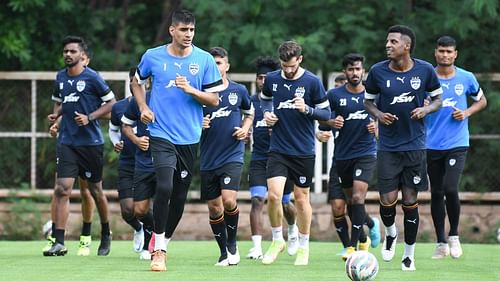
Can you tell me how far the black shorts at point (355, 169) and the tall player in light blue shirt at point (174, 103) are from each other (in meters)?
2.83

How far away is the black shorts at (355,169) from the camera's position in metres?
15.4

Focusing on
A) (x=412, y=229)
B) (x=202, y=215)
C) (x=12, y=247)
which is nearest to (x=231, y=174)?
(x=412, y=229)

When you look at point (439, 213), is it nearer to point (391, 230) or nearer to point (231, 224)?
point (391, 230)

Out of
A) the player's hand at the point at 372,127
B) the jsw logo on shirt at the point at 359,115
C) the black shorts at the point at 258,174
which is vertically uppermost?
the jsw logo on shirt at the point at 359,115

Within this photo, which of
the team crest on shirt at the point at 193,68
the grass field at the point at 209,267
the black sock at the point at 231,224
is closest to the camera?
the grass field at the point at 209,267

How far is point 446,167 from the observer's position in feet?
51.7

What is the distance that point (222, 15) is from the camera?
74.1ft

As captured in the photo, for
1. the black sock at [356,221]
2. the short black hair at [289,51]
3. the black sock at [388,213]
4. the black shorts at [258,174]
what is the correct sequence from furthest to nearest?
1. the black shorts at [258,174]
2. the black sock at [356,221]
3. the short black hair at [289,51]
4. the black sock at [388,213]

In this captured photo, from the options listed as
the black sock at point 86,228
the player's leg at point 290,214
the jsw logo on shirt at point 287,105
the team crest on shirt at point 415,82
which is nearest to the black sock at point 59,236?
the black sock at point 86,228

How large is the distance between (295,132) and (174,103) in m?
1.90

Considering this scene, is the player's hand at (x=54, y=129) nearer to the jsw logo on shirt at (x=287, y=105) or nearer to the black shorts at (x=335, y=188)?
the jsw logo on shirt at (x=287, y=105)

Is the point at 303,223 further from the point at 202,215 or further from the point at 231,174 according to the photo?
the point at 202,215

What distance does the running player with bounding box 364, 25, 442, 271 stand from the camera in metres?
13.5

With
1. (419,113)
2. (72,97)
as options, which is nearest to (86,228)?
(72,97)
